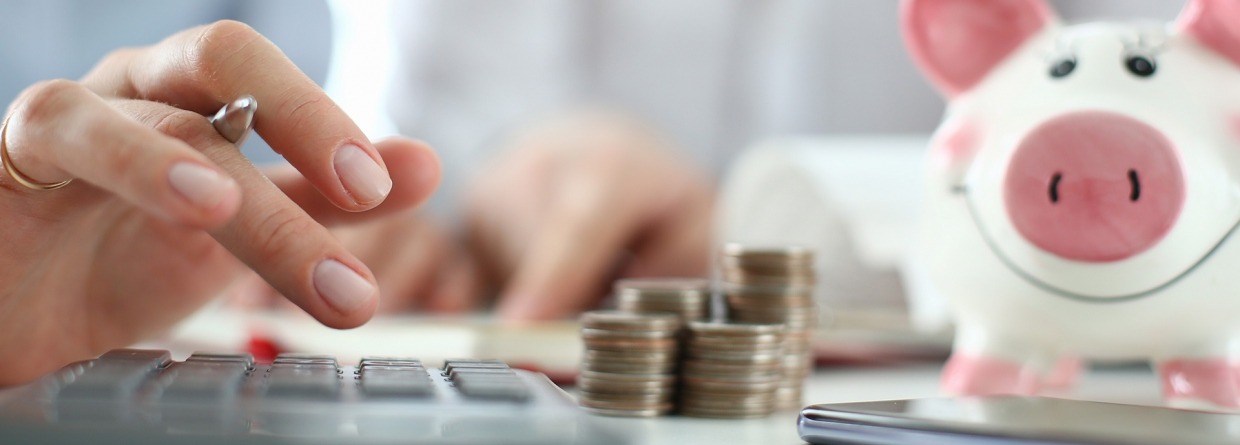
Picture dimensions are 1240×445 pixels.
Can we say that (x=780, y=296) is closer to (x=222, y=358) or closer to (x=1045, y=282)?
(x=1045, y=282)

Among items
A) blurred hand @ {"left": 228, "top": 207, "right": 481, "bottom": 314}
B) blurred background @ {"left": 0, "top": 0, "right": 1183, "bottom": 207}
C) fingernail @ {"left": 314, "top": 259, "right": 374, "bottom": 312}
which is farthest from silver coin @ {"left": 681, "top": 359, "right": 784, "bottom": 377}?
blurred background @ {"left": 0, "top": 0, "right": 1183, "bottom": 207}

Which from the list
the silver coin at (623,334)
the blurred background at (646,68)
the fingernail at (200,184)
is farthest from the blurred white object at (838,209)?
the blurred background at (646,68)

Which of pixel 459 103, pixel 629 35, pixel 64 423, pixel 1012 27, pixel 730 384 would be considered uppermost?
pixel 629 35

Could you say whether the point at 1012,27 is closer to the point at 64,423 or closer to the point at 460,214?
the point at 64,423

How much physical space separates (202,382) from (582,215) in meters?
0.97

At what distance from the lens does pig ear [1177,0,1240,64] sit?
611 millimetres

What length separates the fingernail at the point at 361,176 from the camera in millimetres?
532

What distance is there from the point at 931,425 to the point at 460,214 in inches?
62.0

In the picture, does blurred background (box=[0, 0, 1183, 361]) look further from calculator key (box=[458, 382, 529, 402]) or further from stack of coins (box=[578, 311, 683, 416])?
calculator key (box=[458, 382, 529, 402])

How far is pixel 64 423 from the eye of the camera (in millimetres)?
347

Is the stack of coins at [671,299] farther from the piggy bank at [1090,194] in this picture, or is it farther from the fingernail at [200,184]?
the fingernail at [200,184]

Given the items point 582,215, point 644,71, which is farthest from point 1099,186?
point 644,71

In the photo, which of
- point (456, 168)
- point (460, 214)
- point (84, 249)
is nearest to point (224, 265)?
point (84, 249)

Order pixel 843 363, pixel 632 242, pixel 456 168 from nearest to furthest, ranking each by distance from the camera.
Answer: pixel 843 363
pixel 632 242
pixel 456 168
